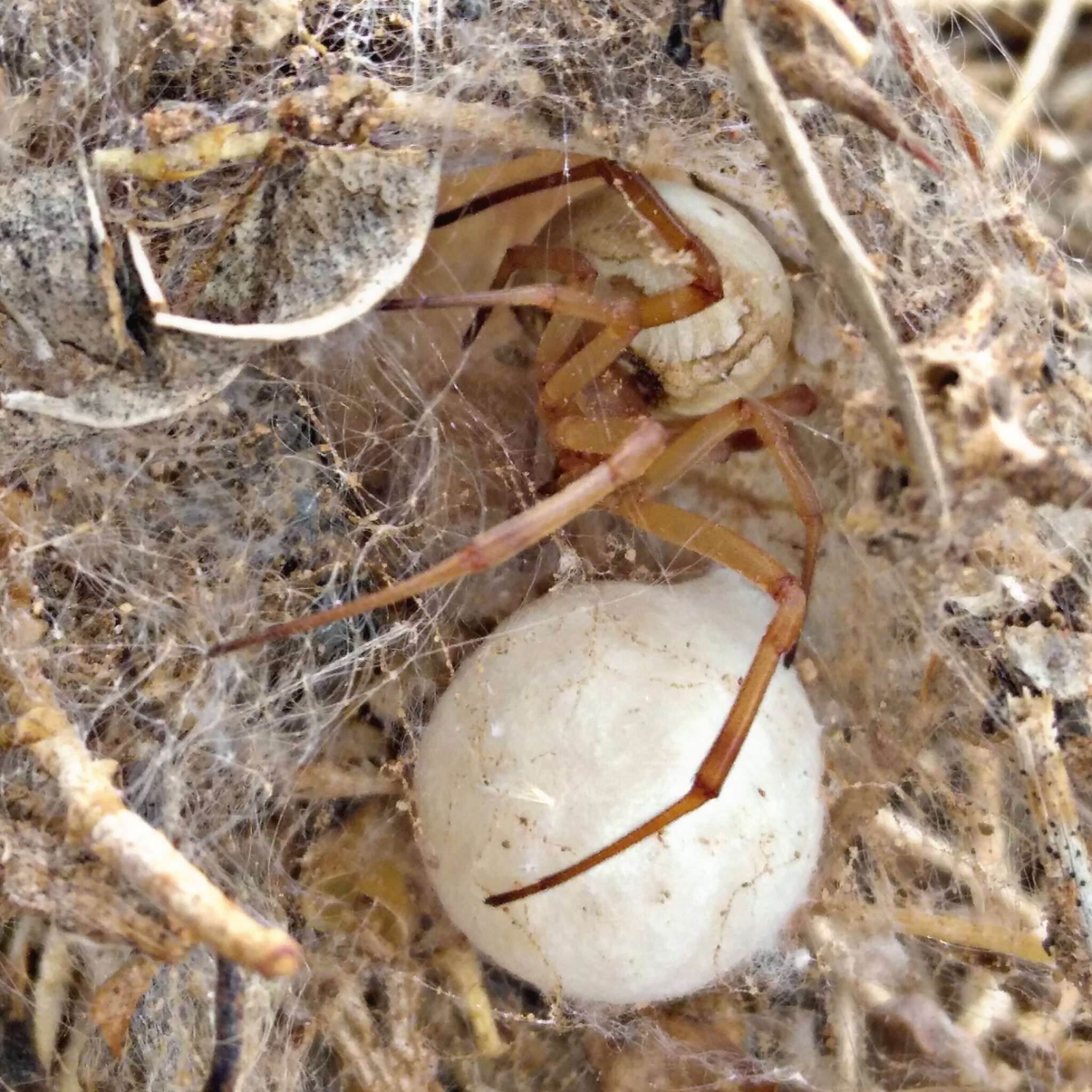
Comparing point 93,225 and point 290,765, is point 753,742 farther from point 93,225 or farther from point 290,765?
point 93,225

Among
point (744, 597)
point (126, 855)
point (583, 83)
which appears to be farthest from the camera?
point (744, 597)

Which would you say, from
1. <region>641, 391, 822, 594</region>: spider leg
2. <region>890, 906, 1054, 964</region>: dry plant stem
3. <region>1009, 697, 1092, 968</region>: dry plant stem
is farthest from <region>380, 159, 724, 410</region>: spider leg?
<region>890, 906, 1054, 964</region>: dry plant stem

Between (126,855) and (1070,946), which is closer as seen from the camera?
(126,855)

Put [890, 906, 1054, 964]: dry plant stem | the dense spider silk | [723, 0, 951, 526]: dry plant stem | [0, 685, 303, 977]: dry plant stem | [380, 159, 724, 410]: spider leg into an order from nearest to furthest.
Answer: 1. [0, 685, 303, 977]: dry plant stem
2. [723, 0, 951, 526]: dry plant stem
3. the dense spider silk
4. [380, 159, 724, 410]: spider leg
5. [890, 906, 1054, 964]: dry plant stem

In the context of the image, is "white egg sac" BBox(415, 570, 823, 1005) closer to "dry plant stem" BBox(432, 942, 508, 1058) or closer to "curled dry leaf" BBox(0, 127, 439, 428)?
"dry plant stem" BBox(432, 942, 508, 1058)

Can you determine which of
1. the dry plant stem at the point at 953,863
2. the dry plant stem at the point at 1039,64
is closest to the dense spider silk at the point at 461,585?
the dry plant stem at the point at 953,863

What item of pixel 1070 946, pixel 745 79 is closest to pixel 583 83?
pixel 745 79
